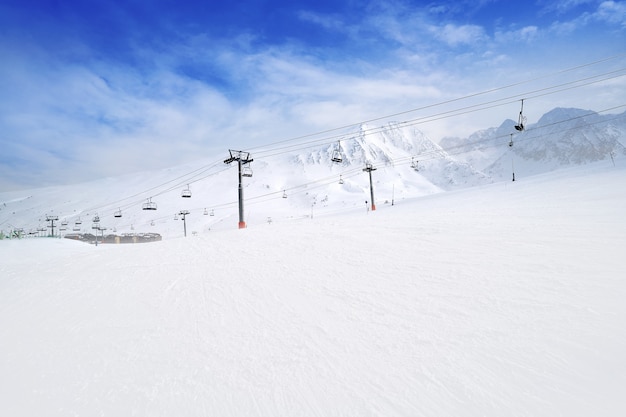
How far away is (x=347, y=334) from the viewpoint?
13.5 ft

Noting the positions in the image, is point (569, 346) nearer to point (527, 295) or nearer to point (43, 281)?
point (527, 295)

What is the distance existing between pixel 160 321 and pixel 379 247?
537 centimetres

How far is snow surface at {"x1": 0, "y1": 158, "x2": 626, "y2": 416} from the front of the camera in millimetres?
2979

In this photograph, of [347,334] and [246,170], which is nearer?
[347,334]

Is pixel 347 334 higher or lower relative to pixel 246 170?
lower

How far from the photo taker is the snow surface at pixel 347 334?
298cm

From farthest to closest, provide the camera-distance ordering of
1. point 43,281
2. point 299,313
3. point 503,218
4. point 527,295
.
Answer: point 503,218 → point 43,281 → point 299,313 → point 527,295

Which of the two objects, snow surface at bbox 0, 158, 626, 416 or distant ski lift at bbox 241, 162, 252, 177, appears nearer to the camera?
snow surface at bbox 0, 158, 626, 416

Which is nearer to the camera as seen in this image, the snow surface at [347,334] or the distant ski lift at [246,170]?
the snow surface at [347,334]

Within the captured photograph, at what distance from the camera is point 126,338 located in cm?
467

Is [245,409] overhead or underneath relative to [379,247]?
underneath

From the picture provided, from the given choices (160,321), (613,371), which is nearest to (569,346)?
(613,371)

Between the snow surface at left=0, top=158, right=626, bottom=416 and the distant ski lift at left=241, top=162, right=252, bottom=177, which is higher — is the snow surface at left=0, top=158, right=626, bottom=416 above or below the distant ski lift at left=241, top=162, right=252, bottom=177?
below

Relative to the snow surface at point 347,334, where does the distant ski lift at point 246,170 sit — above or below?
above
